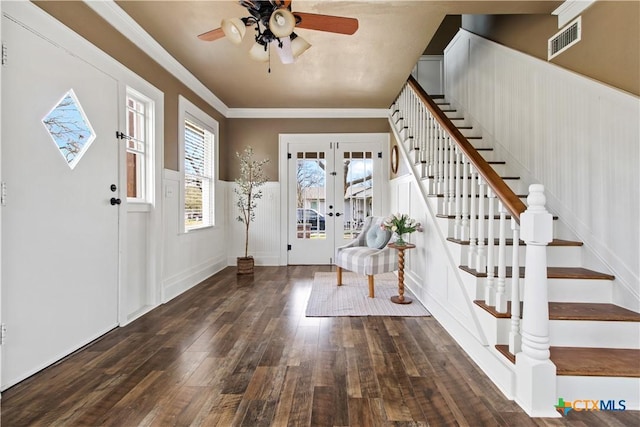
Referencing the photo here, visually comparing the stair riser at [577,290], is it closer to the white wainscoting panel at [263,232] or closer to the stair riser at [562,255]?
the stair riser at [562,255]

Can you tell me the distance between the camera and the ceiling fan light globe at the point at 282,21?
176 centimetres

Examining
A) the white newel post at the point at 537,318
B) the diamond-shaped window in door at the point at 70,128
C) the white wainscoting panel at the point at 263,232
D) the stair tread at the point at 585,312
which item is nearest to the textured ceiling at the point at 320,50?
the diamond-shaped window in door at the point at 70,128

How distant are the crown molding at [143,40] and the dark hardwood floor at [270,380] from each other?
254 cm

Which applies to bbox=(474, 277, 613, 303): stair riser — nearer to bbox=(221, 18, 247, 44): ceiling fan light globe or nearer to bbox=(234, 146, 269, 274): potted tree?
bbox=(221, 18, 247, 44): ceiling fan light globe

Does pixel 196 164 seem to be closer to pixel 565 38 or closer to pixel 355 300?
pixel 355 300

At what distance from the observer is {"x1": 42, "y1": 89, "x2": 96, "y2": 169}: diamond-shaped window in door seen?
2.10 metres

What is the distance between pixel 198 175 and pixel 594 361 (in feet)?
14.6

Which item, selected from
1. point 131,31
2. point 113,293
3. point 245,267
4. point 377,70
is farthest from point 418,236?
point 131,31

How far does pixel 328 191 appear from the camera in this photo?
18.2 feet

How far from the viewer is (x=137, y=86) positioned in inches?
117

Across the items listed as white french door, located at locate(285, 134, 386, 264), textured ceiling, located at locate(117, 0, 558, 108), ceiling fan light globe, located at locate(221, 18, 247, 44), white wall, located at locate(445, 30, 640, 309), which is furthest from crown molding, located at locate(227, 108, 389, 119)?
ceiling fan light globe, located at locate(221, 18, 247, 44)

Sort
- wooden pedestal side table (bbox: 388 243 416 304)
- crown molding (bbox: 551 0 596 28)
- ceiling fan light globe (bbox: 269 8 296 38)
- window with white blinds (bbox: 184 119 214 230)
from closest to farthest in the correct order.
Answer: ceiling fan light globe (bbox: 269 8 296 38), crown molding (bbox: 551 0 596 28), wooden pedestal side table (bbox: 388 243 416 304), window with white blinds (bbox: 184 119 214 230)

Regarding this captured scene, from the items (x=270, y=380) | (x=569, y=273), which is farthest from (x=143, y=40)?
(x=569, y=273)

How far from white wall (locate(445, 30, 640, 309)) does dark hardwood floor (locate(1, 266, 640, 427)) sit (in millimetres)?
1121
